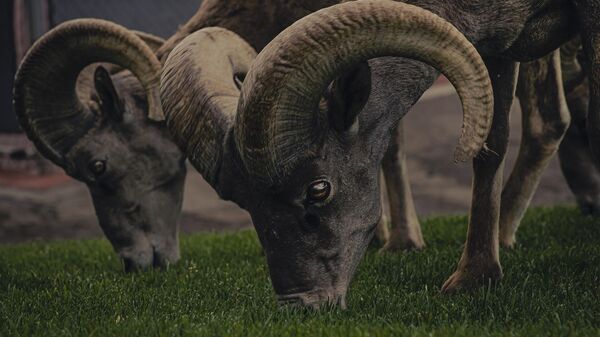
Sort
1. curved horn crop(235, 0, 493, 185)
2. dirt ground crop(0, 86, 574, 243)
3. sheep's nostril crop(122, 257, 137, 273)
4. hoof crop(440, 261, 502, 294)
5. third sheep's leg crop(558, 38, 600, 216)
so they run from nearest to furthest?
curved horn crop(235, 0, 493, 185) < hoof crop(440, 261, 502, 294) < sheep's nostril crop(122, 257, 137, 273) < third sheep's leg crop(558, 38, 600, 216) < dirt ground crop(0, 86, 574, 243)

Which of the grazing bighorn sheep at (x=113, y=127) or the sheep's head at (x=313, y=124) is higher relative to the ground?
the sheep's head at (x=313, y=124)

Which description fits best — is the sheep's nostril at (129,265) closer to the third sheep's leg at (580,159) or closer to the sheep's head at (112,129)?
the sheep's head at (112,129)

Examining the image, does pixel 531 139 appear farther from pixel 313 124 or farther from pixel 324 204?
pixel 313 124

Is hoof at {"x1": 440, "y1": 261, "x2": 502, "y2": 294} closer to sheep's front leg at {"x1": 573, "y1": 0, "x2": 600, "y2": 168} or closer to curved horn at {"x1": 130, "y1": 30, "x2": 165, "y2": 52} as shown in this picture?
sheep's front leg at {"x1": 573, "y1": 0, "x2": 600, "y2": 168}

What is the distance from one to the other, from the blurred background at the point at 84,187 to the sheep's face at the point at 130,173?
14.4 ft

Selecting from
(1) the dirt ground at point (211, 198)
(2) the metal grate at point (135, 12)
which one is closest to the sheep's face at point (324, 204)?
(1) the dirt ground at point (211, 198)

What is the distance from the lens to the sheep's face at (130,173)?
7.18 metres

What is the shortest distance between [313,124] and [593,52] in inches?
58.7

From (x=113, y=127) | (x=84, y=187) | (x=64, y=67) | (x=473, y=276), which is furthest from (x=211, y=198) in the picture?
(x=473, y=276)

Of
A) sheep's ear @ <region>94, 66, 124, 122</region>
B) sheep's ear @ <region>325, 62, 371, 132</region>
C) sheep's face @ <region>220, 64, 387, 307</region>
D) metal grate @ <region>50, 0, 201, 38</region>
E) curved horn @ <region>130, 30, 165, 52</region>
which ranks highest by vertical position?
sheep's ear @ <region>325, 62, 371, 132</region>

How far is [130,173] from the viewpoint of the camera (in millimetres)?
7250

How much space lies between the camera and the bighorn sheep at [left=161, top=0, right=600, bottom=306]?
4.18m

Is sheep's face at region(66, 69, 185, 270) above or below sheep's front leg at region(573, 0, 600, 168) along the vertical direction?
below

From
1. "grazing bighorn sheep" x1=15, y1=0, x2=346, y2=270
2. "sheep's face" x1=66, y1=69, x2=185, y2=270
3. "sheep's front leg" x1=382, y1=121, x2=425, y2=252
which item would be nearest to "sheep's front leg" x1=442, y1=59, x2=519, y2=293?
"sheep's front leg" x1=382, y1=121, x2=425, y2=252
